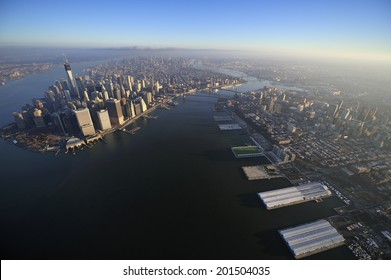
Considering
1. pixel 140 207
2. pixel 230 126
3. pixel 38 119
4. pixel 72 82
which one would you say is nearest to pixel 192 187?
pixel 140 207

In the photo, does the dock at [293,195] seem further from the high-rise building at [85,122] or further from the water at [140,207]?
the high-rise building at [85,122]

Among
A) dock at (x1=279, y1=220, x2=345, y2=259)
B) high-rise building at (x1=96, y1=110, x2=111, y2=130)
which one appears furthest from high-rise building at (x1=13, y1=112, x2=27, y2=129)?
dock at (x1=279, y1=220, x2=345, y2=259)

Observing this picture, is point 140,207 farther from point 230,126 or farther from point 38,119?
point 38,119

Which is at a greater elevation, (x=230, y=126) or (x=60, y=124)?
(x=60, y=124)

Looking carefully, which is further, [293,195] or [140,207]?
[293,195]

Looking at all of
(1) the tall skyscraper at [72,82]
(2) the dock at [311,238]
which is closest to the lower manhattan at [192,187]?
(2) the dock at [311,238]
